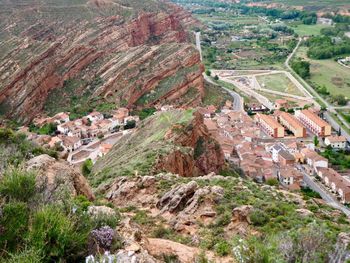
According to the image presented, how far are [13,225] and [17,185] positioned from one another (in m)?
1.34

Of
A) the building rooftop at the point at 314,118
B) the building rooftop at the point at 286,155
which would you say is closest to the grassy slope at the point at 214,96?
the building rooftop at the point at 314,118

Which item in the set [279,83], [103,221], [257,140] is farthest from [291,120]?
[103,221]

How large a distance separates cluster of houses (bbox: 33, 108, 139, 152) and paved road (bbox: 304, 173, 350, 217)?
22287 millimetres

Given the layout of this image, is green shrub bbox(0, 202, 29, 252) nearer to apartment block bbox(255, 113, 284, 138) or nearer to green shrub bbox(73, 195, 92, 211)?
green shrub bbox(73, 195, 92, 211)

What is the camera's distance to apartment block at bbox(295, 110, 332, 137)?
2336 inches

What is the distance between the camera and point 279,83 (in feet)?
286

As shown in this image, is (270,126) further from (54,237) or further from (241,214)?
(54,237)

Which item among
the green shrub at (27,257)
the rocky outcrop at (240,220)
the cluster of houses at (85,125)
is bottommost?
the cluster of houses at (85,125)

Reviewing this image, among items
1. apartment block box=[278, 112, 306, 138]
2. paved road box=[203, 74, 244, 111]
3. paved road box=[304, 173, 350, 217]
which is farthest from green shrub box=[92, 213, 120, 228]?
paved road box=[203, 74, 244, 111]

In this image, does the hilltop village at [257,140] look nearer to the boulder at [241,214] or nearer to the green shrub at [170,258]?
the boulder at [241,214]

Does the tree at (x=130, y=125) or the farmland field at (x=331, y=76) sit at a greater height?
the tree at (x=130, y=125)

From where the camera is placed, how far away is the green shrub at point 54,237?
8398mm

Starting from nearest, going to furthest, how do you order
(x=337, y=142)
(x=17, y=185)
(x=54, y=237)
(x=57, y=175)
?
(x=54, y=237)
(x=17, y=185)
(x=57, y=175)
(x=337, y=142)

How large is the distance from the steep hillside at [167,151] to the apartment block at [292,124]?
86.9ft
